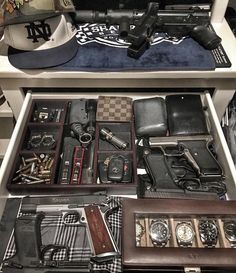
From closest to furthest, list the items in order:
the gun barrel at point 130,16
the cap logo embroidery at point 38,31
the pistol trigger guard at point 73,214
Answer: the pistol trigger guard at point 73,214 → the cap logo embroidery at point 38,31 → the gun barrel at point 130,16

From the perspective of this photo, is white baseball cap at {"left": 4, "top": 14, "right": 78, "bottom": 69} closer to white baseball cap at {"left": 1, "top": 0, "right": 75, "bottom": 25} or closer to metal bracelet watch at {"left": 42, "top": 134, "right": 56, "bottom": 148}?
white baseball cap at {"left": 1, "top": 0, "right": 75, "bottom": 25}

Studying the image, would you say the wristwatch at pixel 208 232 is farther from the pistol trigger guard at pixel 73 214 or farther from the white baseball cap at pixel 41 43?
the white baseball cap at pixel 41 43

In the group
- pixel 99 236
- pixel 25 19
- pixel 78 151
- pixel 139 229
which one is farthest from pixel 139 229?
pixel 25 19

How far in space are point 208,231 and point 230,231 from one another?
0.06 metres

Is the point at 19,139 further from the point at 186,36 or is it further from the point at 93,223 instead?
the point at 186,36

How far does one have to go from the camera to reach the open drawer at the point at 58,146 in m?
0.82

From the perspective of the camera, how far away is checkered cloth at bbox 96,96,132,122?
988mm

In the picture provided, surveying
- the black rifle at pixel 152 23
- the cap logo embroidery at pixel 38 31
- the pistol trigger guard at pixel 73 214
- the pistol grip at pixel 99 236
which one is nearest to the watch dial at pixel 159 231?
the pistol grip at pixel 99 236

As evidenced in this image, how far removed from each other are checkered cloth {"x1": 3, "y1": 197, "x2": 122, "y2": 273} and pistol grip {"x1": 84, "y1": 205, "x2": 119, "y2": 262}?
20mm

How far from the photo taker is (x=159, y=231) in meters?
0.73

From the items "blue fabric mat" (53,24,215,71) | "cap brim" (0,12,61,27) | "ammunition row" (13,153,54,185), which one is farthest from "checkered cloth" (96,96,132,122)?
"cap brim" (0,12,61,27)

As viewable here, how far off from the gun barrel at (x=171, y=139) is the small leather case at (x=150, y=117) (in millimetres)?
40

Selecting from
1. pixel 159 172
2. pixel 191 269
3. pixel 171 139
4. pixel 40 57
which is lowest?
pixel 191 269

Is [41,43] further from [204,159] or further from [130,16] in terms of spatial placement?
[204,159]
